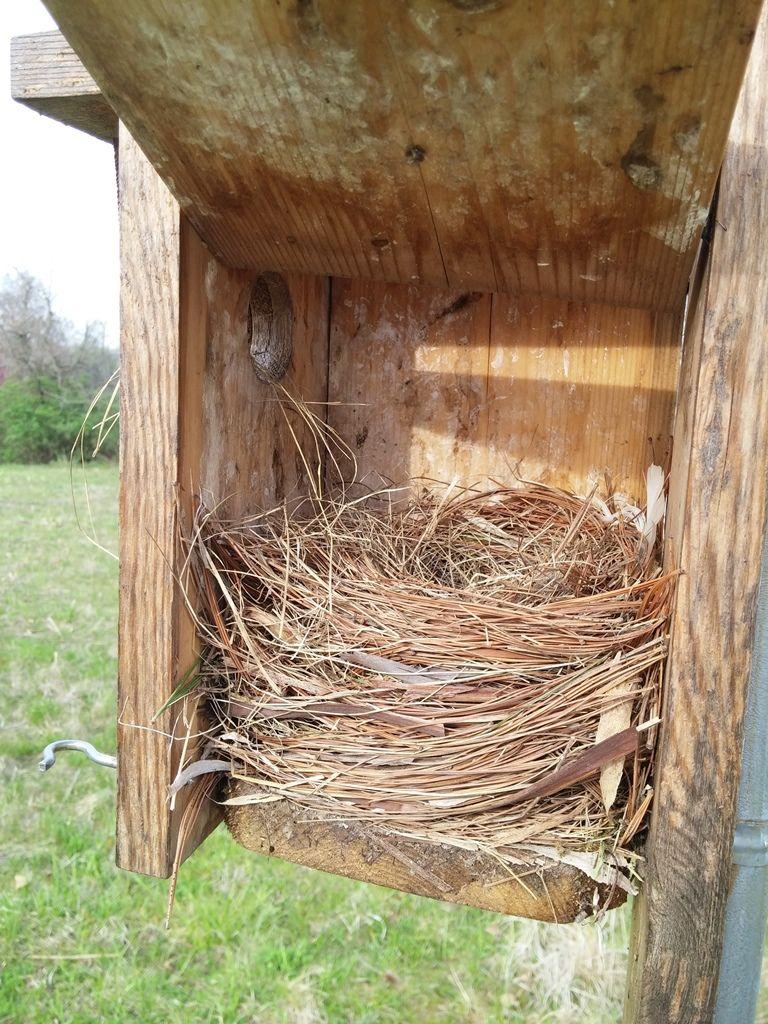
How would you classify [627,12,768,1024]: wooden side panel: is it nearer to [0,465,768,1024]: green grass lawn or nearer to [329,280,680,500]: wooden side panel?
[329,280,680,500]: wooden side panel

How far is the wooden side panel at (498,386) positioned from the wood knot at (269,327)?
15cm

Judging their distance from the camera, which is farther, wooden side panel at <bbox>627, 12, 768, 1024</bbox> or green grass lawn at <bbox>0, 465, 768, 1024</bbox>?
green grass lawn at <bbox>0, 465, 768, 1024</bbox>

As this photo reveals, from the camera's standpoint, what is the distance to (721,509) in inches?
25.5

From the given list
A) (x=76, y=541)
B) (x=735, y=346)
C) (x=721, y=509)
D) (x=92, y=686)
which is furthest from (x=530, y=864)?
Answer: (x=76, y=541)

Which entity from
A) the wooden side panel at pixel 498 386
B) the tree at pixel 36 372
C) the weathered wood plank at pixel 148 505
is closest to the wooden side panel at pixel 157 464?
the weathered wood plank at pixel 148 505

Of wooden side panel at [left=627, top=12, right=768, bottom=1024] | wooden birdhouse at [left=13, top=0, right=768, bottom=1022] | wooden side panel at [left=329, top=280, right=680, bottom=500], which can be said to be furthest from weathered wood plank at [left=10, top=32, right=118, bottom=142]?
wooden side panel at [left=627, top=12, right=768, bottom=1024]

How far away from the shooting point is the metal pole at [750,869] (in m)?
0.69

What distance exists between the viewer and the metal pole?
687mm

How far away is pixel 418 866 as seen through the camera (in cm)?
78

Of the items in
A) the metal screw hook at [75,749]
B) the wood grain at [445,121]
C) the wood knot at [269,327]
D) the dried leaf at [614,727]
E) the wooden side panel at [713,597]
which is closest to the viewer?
the wood grain at [445,121]

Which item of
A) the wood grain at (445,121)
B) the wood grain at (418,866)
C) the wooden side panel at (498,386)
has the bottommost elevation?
the wood grain at (418,866)

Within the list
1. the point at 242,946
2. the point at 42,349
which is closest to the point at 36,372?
the point at 42,349

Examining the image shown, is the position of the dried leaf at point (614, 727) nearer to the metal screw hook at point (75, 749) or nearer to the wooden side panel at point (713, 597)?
the wooden side panel at point (713, 597)

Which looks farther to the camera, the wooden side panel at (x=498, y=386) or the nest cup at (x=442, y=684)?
the wooden side panel at (x=498, y=386)
